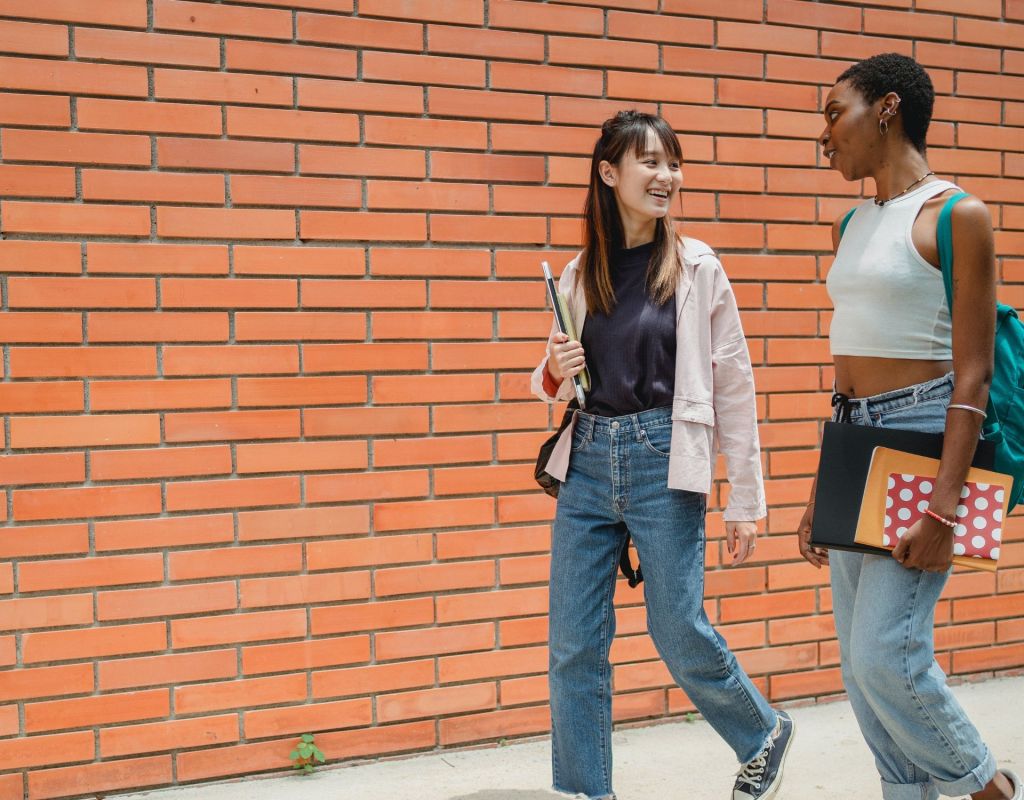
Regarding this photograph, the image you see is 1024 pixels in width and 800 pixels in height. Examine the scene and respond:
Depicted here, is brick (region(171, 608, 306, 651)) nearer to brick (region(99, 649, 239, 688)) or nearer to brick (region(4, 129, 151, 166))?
brick (region(99, 649, 239, 688))

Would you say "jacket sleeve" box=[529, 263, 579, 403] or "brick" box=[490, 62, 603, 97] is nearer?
"jacket sleeve" box=[529, 263, 579, 403]

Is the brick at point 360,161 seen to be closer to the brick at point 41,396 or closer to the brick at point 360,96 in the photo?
the brick at point 360,96

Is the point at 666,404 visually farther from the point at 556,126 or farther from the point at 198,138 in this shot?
the point at 198,138

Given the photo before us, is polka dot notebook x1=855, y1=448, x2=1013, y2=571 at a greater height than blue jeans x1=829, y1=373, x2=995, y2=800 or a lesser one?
greater

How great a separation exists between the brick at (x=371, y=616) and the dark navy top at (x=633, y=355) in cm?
103

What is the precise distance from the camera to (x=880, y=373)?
8.46 feet

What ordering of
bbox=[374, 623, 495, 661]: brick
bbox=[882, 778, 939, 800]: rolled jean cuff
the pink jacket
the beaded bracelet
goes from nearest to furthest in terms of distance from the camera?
the beaded bracelet < bbox=[882, 778, 939, 800]: rolled jean cuff < the pink jacket < bbox=[374, 623, 495, 661]: brick

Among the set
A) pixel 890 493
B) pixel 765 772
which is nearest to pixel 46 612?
pixel 765 772

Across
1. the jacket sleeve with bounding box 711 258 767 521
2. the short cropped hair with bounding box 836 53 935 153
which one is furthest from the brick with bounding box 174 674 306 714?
the short cropped hair with bounding box 836 53 935 153

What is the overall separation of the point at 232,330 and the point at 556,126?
121cm

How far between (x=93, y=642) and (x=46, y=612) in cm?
15

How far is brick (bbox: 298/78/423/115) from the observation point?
337 cm

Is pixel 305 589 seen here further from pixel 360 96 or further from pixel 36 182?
pixel 360 96

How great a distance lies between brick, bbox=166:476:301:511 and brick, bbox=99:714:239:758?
2.02 feet
